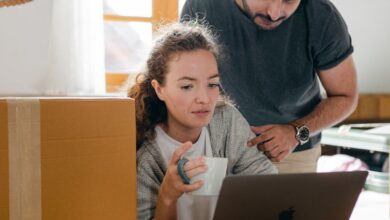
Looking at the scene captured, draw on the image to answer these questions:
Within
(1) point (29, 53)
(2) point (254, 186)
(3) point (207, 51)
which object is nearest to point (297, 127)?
(3) point (207, 51)

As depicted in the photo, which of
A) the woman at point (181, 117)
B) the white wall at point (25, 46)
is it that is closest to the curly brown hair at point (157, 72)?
the woman at point (181, 117)

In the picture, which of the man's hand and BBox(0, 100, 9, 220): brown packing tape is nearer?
BBox(0, 100, 9, 220): brown packing tape

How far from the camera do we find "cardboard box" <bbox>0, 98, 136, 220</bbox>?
2.44ft

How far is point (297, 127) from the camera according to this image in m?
1.39

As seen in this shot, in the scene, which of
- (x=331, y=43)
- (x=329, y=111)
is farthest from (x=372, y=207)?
(x=331, y=43)

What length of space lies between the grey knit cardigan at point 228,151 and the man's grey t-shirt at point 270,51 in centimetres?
22

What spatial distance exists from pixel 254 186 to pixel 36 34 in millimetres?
2539

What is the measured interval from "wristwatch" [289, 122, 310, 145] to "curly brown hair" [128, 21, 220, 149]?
0.32 metres

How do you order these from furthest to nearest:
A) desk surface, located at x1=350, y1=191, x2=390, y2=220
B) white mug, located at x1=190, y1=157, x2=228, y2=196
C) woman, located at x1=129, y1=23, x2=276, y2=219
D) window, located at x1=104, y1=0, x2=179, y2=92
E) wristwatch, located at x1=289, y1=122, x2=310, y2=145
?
window, located at x1=104, y1=0, x2=179, y2=92, desk surface, located at x1=350, y1=191, x2=390, y2=220, wristwatch, located at x1=289, y1=122, x2=310, y2=145, woman, located at x1=129, y1=23, x2=276, y2=219, white mug, located at x1=190, y1=157, x2=228, y2=196

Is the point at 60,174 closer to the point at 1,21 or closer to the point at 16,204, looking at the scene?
the point at 16,204

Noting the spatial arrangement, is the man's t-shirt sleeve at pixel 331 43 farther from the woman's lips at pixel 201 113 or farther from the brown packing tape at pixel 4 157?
the brown packing tape at pixel 4 157

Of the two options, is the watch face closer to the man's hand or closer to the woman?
the man's hand

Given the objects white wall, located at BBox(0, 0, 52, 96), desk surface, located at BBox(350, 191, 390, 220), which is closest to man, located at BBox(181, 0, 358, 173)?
desk surface, located at BBox(350, 191, 390, 220)

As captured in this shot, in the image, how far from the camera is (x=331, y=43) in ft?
4.83
